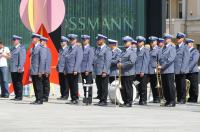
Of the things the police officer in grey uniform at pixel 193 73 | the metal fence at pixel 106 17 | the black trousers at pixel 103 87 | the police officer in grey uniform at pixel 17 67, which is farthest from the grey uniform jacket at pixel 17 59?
the metal fence at pixel 106 17

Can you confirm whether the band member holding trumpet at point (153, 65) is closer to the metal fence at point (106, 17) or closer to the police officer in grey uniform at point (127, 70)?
the police officer in grey uniform at point (127, 70)

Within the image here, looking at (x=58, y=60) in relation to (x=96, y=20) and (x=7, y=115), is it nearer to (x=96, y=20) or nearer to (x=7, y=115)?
(x=7, y=115)

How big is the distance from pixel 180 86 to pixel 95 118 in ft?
18.0

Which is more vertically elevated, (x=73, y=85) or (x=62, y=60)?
(x=62, y=60)

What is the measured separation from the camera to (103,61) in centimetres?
2080

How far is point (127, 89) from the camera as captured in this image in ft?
67.0

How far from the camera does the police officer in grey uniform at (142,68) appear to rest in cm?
2124

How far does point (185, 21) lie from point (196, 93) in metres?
44.7

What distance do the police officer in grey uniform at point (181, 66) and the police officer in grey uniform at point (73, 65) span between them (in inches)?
104

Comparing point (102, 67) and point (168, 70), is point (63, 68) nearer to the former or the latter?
point (102, 67)

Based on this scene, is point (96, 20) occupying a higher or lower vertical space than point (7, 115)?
higher

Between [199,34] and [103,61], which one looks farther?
[199,34]

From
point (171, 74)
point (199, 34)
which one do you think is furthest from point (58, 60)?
point (199, 34)

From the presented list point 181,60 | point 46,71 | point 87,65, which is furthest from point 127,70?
point 46,71
